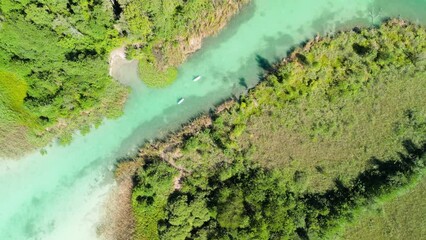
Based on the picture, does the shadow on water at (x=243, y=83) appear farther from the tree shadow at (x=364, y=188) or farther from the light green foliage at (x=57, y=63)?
the tree shadow at (x=364, y=188)

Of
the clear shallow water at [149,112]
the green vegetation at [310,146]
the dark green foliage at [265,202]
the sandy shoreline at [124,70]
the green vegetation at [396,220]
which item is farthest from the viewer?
the sandy shoreline at [124,70]

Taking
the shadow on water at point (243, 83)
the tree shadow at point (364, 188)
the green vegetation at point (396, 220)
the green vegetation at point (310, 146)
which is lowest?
the green vegetation at point (396, 220)

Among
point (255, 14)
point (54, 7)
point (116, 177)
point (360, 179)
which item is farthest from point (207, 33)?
point (360, 179)

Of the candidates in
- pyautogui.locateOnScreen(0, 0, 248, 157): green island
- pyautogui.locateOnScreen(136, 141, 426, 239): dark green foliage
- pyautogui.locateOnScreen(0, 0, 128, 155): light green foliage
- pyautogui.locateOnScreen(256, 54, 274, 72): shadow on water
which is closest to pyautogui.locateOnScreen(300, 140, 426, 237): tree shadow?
pyautogui.locateOnScreen(136, 141, 426, 239): dark green foliage

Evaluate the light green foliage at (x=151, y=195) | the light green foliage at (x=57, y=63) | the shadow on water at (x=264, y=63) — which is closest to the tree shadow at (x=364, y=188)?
the shadow on water at (x=264, y=63)

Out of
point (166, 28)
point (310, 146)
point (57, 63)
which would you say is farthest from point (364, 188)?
Answer: point (57, 63)

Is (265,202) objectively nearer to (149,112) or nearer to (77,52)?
(149,112)
